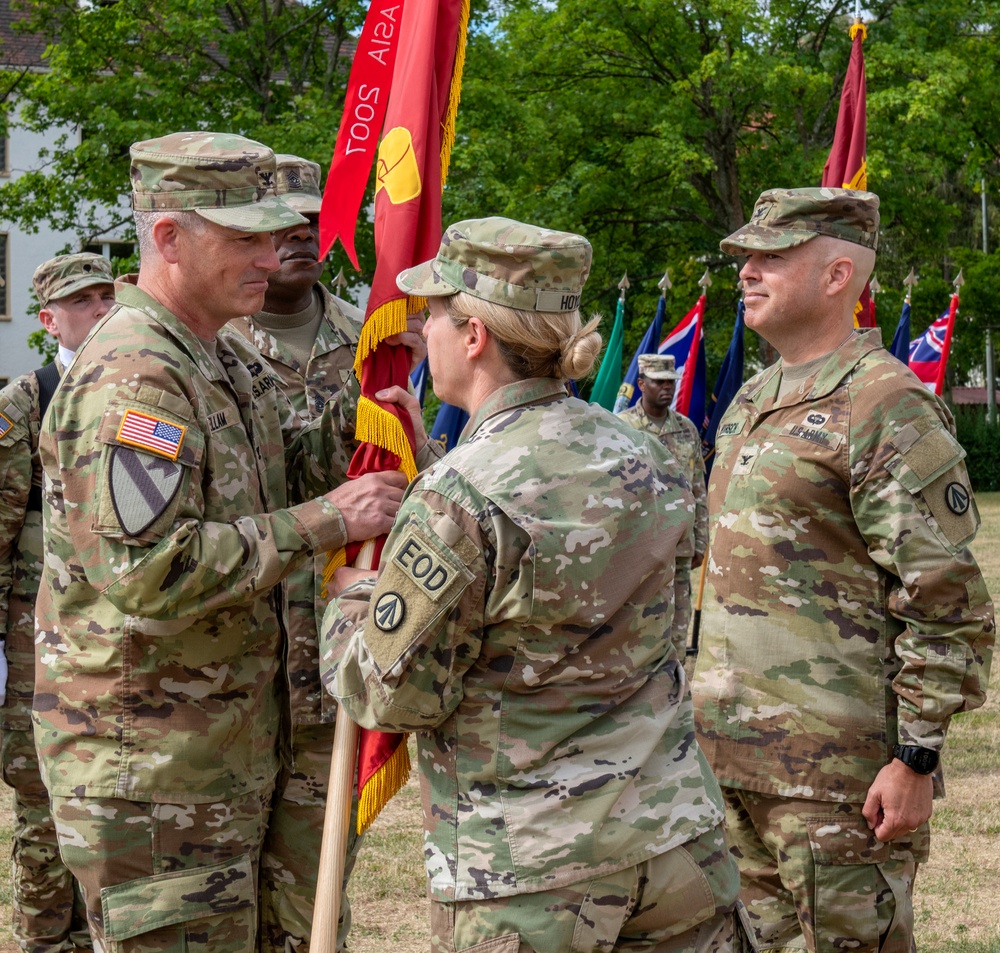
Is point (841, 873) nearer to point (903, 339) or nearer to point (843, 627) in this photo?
point (843, 627)

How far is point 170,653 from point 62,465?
19.7 inches

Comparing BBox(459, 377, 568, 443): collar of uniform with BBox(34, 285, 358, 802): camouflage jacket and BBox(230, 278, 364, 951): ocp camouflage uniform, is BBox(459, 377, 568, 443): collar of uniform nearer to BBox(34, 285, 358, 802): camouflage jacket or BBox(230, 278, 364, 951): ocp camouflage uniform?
BBox(34, 285, 358, 802): camouflage jacket

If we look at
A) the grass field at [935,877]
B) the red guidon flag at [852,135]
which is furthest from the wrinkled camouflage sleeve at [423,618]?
the red guidon flag at [852,135]

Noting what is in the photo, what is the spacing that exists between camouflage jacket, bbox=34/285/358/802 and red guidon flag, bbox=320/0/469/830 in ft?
1.06

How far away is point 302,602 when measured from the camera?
389 centimetres

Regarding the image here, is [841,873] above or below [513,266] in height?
below

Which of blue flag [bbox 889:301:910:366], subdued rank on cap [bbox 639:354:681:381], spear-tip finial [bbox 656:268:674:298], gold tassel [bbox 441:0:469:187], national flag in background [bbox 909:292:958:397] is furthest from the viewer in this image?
national flag in background [bbox 909:292:958:397]

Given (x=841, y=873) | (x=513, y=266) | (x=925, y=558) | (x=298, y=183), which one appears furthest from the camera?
(x=298, y=183)

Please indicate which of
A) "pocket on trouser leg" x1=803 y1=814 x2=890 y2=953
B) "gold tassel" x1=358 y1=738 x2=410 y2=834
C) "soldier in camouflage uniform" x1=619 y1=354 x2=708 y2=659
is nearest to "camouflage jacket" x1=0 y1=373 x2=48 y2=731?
"gold tassel" x1=358 y1=738 x2=410 y2=834

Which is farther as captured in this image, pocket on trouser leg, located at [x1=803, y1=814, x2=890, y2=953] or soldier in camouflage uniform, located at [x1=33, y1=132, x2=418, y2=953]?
pocket on trouser leg, located at [x1=803, y1=814, x2=890, y2=953]

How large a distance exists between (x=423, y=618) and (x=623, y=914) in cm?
70

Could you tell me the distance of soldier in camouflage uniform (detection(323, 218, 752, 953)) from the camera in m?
2.34

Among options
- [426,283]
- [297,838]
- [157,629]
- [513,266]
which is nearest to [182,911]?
[157,629]

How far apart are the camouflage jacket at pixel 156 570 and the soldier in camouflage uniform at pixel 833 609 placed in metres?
1.29
